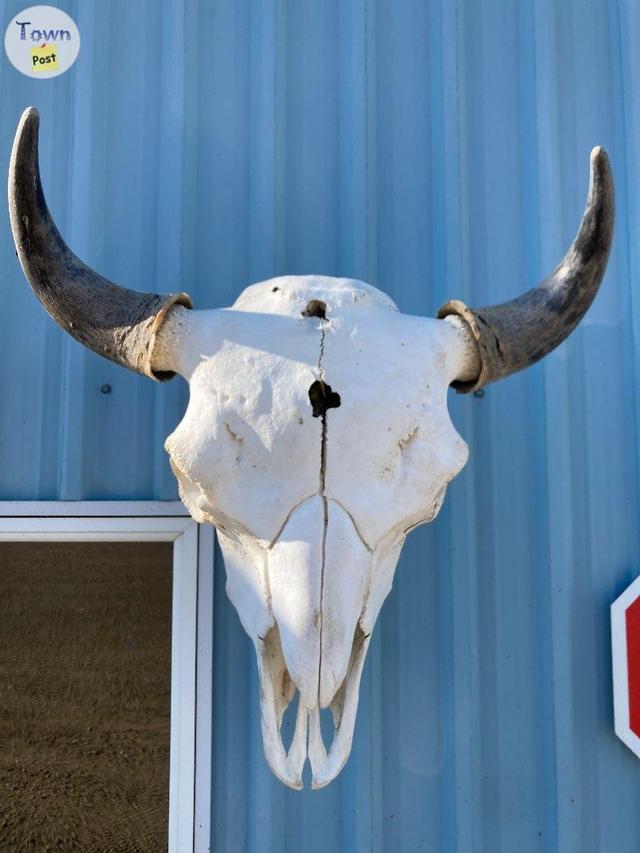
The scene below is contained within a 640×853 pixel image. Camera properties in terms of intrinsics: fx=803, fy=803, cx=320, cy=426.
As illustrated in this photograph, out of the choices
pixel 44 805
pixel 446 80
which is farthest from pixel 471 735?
pixel 446 80

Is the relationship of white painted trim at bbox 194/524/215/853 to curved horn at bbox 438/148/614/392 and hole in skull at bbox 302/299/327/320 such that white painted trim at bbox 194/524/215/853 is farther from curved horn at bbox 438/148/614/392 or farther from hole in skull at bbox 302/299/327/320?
curved horn at bbox 438/148/614/392

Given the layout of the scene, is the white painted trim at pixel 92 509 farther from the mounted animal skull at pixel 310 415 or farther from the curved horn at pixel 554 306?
the curved horn at pixel 554 306

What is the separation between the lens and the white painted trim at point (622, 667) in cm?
237

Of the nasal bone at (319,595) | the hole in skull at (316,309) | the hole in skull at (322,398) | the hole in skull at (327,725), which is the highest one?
the hole in skull at (316,309)

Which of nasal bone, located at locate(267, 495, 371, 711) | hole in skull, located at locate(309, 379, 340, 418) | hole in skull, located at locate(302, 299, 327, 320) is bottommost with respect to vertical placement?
nasal bone, located at locate(267, 495, 371, 711)

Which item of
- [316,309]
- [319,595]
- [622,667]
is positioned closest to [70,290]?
[316,309]

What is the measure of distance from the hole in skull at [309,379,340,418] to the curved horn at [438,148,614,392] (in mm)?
397

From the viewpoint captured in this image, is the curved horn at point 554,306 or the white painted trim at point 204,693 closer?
the curved horn at point 554,306

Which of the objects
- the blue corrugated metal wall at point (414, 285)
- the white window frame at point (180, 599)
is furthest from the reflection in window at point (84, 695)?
the blue corrugated metal wall at point (414, 285)

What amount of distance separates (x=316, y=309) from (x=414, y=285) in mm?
929

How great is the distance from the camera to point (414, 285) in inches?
A: 102

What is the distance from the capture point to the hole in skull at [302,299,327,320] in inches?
67.6

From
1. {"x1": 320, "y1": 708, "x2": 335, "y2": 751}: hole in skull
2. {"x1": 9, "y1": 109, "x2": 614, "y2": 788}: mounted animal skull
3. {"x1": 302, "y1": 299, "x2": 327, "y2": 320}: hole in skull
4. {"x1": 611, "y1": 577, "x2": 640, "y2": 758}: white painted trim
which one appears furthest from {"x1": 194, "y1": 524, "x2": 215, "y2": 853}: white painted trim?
{"x1": 611, "y1": 577, "x2": 640, "y2": 758}: white painted trim

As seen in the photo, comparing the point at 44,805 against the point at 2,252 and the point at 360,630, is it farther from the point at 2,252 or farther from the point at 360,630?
the point at 2,252
